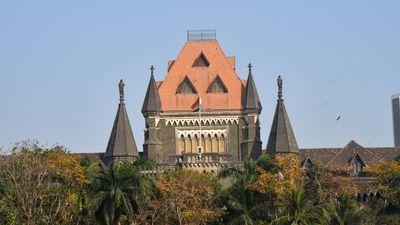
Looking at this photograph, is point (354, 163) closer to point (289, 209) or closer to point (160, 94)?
point (160, 94)

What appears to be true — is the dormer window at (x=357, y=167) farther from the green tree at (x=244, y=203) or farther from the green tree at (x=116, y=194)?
the green tree at (x=116, y=194)

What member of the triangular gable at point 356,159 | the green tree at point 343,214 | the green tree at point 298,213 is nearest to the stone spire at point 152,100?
the triangular gable at point 356,159

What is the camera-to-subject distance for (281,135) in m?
97.6

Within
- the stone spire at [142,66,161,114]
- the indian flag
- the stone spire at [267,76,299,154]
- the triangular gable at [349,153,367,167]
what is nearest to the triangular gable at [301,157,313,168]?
the stone spire at [267,76,299,154]

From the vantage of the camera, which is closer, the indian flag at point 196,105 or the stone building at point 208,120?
the stone building at point 208,120

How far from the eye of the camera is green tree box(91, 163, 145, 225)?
65.4 m

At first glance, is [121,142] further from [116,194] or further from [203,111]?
[116,194]

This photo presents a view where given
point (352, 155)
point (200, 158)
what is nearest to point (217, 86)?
point (200, 158)

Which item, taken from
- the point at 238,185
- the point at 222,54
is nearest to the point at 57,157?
the point at 238,185

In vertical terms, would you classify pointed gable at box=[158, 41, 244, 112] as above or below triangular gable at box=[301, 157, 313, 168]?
above

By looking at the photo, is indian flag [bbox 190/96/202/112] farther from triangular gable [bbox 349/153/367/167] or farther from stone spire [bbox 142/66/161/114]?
triangular gable [bbox 349/153/367/167]

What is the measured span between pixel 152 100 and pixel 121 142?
616 cm

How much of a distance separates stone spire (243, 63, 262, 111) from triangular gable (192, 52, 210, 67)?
190 inches

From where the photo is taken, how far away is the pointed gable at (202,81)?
10269 cm
